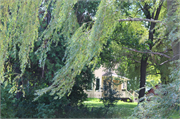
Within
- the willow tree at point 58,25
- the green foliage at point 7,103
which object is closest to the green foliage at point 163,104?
the willow tree at point 58,25

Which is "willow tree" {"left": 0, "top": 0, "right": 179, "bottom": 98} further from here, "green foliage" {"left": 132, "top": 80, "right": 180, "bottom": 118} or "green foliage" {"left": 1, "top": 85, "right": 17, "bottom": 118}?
"green foliage" {"left": 1, "top": 85, "right": 17, "bottom": 118}

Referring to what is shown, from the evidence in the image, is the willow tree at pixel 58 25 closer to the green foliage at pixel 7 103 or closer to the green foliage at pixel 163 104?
the green foliage at pixel 163 104

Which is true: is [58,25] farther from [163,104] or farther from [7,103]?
[7,103]

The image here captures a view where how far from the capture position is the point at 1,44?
154 inches

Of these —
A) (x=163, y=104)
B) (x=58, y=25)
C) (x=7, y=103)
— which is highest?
(x=58, y=25)

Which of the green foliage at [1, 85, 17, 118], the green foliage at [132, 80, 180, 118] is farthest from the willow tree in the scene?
the green foliage at [1, 85, 17, 118]

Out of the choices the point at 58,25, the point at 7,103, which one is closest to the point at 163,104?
the point at 58,25

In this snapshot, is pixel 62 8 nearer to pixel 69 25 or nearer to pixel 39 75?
pixel 69 25

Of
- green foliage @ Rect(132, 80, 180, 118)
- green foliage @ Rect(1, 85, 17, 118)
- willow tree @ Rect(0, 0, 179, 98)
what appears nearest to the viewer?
green foliage @ Rect(132, 80, 180, 118)

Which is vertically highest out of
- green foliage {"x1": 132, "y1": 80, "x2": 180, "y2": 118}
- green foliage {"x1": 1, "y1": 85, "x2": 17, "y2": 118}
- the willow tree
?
the willow tree

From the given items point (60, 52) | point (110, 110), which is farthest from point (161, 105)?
point (110, 110)

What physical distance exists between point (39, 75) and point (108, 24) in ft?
15.0

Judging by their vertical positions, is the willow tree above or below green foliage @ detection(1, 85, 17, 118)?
above

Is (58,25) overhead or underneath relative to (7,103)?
overhead
